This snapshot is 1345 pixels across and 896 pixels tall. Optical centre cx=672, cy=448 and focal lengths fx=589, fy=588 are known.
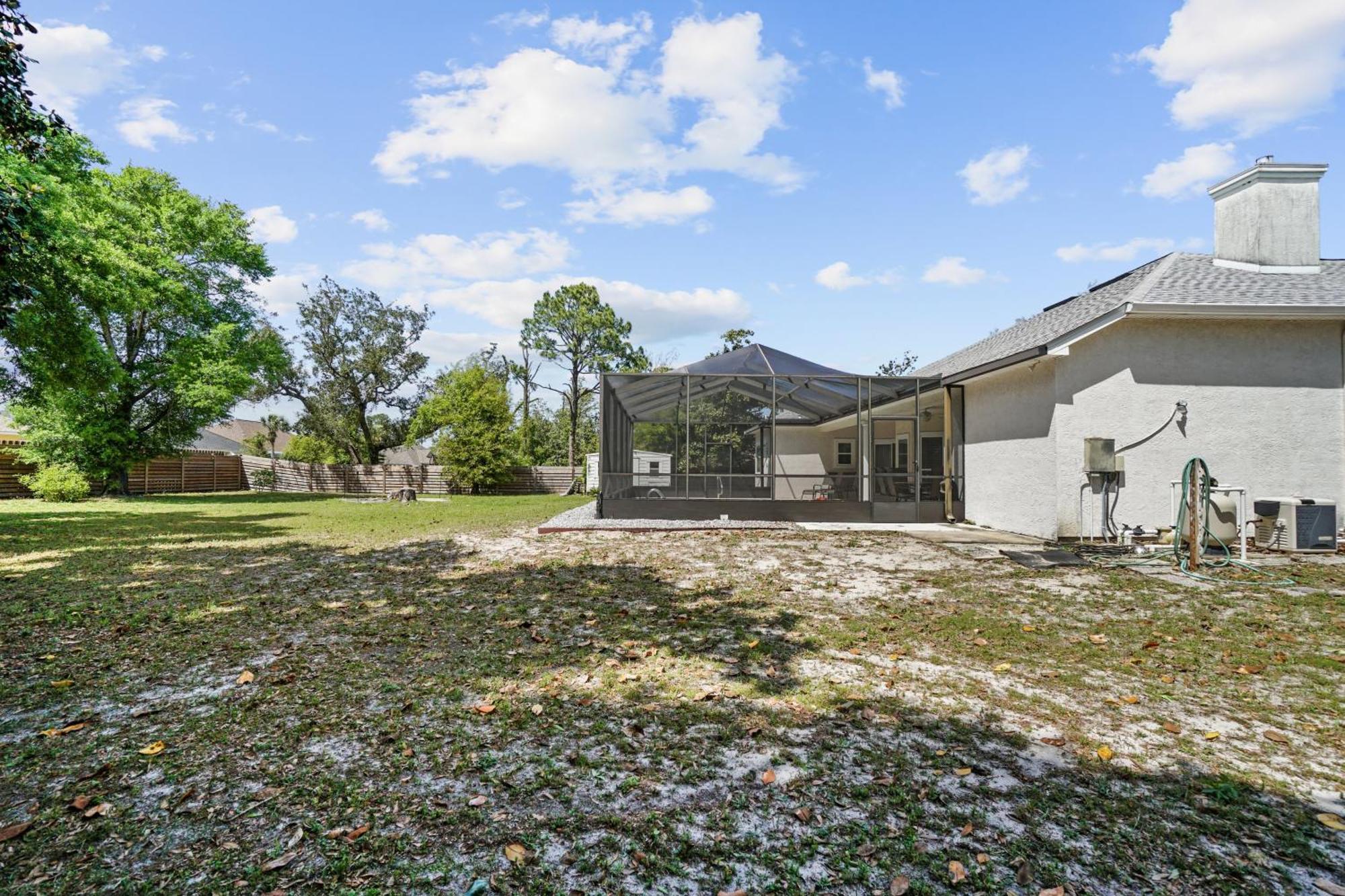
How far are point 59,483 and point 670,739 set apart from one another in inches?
983

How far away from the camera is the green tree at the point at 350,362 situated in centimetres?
3089

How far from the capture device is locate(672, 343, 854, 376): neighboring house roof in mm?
12828

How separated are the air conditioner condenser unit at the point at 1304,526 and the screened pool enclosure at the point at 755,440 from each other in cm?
486

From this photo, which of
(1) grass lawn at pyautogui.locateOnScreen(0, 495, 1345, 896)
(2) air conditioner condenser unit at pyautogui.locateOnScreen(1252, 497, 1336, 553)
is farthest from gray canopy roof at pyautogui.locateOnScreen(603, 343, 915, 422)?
(1) grass lawn at pyautogui.locateOnScreen(0, 495, 1345, 896)

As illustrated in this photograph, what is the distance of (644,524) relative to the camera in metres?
11.8

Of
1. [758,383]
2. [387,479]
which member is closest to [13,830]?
[758,383]

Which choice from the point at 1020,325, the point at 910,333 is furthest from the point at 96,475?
the point at 910,333

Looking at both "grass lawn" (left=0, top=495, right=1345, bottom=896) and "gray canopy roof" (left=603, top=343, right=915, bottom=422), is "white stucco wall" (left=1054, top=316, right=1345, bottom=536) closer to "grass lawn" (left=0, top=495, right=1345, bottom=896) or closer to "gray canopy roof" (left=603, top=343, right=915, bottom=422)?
"gray canopy roof" (left=603, top=343, right=915, bottom=422)

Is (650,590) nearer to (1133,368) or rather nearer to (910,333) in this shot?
(1133,368)

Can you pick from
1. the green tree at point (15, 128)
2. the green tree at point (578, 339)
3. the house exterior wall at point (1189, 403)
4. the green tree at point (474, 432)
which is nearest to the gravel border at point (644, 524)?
the house exterior wall at point (1189, 403)

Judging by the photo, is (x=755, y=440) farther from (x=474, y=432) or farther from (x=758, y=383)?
(x=474, y=432)

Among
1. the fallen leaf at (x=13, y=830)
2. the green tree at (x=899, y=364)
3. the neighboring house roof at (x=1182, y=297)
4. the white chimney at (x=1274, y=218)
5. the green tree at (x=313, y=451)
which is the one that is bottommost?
the fallen leaf at (x=13, y=830)

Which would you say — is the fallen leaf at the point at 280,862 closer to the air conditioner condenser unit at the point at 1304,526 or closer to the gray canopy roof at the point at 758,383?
the gray canopy roof at the point at 758,383

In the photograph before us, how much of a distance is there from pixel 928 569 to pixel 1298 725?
169 inches
